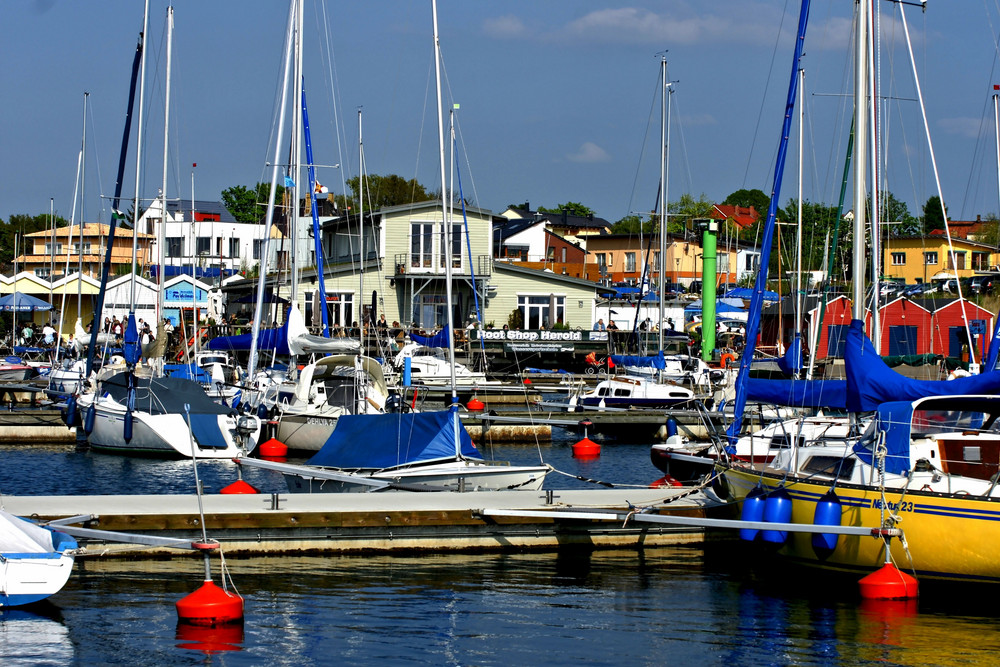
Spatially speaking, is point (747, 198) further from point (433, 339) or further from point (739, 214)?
point (433, 339)

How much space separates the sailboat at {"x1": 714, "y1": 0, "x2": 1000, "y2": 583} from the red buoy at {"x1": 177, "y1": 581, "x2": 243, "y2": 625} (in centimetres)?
750

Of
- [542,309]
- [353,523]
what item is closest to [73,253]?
[542,309]

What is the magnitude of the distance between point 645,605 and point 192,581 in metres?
6.50

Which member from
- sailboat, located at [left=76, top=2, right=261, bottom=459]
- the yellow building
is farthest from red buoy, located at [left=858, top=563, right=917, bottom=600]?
the yellow building

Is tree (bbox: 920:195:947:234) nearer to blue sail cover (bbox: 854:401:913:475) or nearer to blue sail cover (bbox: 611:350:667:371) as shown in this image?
blue sail cover (bbox: 611:350:667:371)

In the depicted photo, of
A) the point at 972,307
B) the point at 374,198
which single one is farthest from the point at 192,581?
the point at 374,198

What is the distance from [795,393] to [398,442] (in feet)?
24.0

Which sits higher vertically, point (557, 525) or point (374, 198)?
point (374, 198)

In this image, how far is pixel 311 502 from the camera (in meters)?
18.8

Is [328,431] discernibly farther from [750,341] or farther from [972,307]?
[972,307]

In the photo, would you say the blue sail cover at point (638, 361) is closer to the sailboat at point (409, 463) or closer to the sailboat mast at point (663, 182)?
the sailboat mast at point (663, 182)

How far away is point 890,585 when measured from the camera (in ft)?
50.5

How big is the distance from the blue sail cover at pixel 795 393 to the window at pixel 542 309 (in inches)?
1501

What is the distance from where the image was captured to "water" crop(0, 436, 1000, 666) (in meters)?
13.6
